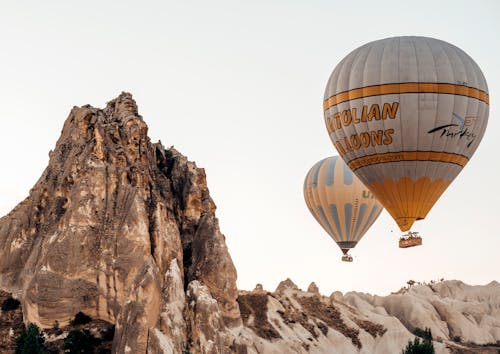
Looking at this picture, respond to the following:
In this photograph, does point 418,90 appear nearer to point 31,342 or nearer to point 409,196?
point 409,196

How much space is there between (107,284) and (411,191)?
2433 centimetres

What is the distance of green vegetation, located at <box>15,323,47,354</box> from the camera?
5638 cm

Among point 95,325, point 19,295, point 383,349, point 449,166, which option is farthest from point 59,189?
point 383,349

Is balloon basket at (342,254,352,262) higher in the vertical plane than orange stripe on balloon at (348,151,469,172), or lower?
lower

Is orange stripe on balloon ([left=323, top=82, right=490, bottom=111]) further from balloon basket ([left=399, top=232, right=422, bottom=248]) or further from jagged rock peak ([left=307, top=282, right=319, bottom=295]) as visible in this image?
jagged rock peak ([left=307, top=282, right=319, bottom=295])

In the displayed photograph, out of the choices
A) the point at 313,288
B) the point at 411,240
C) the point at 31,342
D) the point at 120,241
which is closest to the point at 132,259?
the point at 120,241

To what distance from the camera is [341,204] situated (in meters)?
82.1

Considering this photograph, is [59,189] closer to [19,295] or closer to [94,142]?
[94,142]

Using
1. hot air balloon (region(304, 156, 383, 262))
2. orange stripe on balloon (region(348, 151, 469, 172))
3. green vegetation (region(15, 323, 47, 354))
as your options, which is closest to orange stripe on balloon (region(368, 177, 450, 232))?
orange stripe on balloon (region(348, 151, 469, 172))

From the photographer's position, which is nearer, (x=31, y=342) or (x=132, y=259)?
(x=31, y=342)

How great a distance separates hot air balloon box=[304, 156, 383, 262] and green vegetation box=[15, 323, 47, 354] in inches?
1339

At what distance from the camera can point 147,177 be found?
7056 centimetres

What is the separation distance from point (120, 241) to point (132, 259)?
212 centimetres

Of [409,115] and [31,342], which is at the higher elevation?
[409,115]
